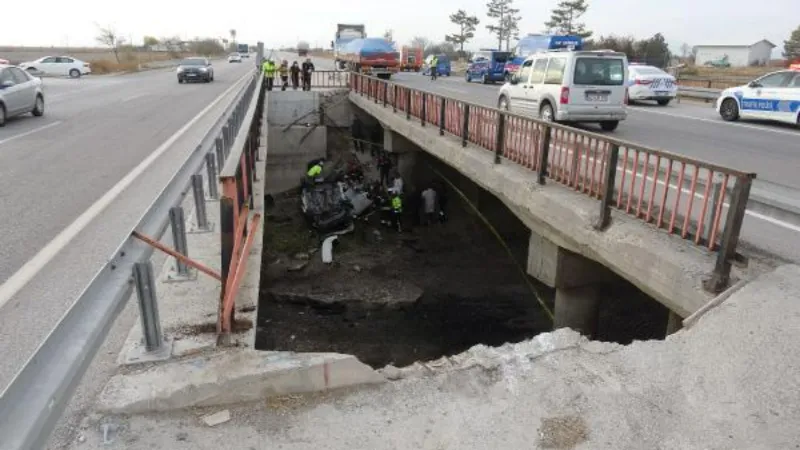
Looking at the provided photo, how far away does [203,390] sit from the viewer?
333 centimetres

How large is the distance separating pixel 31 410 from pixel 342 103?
72.9 feet

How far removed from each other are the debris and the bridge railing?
3721 millimetres

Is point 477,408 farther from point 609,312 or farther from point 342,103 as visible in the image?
point 342,103

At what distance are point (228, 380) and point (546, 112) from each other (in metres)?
12.3

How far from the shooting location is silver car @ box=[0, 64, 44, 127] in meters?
15.3

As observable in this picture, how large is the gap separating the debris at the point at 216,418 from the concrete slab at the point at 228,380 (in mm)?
97

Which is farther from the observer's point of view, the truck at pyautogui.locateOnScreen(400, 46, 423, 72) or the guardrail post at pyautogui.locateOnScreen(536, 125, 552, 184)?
the truck at pyautogui.locateOnScreen(400, 46, 423, 72)

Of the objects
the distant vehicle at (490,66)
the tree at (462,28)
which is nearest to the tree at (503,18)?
the tree at (462,28)

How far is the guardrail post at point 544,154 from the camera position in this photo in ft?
24.0

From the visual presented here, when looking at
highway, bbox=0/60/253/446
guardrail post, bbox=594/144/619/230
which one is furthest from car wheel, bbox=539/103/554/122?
guardrail post, bbox=594/144/619/230

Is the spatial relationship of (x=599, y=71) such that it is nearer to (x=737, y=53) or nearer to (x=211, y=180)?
(x=211, y=180)

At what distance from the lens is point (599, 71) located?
13711 millimetres

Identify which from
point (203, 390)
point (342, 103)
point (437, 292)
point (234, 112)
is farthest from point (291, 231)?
point (203, 390)

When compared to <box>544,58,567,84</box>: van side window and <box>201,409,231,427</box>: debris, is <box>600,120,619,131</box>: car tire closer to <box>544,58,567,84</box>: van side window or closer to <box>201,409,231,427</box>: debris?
<box>544,58,567,84</box>: van side window
